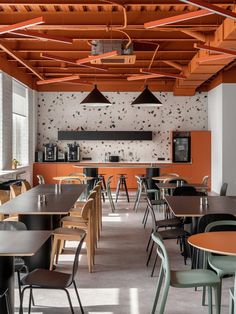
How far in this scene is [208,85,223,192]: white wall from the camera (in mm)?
12078

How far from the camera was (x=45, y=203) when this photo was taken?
5422 millimetres

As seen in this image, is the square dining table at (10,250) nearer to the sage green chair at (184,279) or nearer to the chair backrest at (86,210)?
the sage green chair at (184,279)

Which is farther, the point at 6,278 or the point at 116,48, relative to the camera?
the point at 116,48

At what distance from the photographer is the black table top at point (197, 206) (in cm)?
476

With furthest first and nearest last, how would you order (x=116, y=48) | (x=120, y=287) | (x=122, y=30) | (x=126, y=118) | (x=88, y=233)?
(x=126, y=118) < (x=116, y=48) < (x=122, y=30) < (x=88, y=233) < (x=120, y=287)

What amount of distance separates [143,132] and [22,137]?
334 cm

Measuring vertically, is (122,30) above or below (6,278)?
above

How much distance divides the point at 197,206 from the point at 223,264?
152 centimetres

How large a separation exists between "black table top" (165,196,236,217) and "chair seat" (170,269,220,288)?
123cm

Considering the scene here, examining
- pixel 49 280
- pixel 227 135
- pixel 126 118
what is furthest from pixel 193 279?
pixel 126 118

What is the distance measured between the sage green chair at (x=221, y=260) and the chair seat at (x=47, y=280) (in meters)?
1.08

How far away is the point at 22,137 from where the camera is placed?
12.9 m

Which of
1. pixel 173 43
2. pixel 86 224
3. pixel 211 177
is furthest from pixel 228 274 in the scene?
pixel 211 177

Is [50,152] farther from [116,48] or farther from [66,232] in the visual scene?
[66,232]
